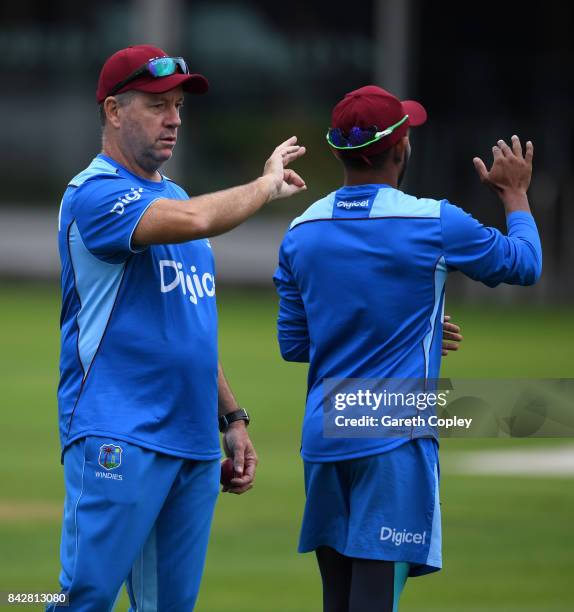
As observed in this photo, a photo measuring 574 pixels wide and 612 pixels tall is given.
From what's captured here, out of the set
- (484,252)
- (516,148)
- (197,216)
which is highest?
(516,148)

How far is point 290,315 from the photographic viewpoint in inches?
202

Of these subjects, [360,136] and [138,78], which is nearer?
[360,136]

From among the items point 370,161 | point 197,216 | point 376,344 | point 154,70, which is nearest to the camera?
point 197,216

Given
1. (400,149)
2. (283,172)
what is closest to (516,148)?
(400,149)

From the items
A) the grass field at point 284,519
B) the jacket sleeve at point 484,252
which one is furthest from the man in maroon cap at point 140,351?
the grass field at point 284,519

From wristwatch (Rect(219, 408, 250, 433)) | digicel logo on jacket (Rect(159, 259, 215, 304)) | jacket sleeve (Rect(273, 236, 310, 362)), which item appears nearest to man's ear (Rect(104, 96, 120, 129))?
digicel logo on jacket (Rect(159, 259, 215, 304))

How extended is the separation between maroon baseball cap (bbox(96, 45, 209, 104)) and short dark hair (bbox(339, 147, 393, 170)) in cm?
63

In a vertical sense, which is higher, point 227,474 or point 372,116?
point 372,116

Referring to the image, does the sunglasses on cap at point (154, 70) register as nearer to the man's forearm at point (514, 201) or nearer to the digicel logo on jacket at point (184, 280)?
the digicel logo on jacket at point (184, 280)

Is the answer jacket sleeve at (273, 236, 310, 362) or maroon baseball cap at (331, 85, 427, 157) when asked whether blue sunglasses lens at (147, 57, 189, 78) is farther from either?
jacket sleeve at (273, 236, 310, 362)

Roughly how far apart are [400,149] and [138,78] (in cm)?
96

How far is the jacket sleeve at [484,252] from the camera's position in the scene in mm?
4754

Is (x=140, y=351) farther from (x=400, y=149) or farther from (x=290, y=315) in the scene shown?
(x=400, y=149)

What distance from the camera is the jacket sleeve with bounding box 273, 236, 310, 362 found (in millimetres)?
5090
